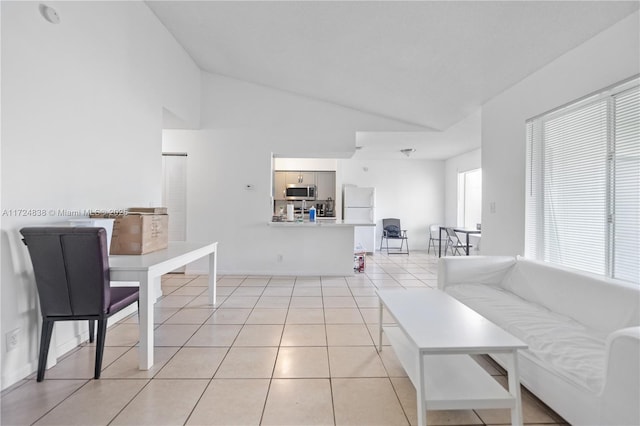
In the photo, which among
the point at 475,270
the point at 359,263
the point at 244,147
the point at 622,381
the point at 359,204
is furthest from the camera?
the point at 359,204

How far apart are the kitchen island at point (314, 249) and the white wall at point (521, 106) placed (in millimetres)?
2069

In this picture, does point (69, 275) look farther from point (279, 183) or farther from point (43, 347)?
point (279, 183)

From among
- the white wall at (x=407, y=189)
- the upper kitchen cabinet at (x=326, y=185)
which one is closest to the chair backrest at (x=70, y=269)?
the upper kitchen cabinet at (x=326, y=185)

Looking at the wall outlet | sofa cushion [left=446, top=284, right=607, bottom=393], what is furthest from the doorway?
the wall outlet

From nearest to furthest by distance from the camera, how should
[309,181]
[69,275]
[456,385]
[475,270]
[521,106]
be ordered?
[456,385], [69,275], [475,270], [521,106], [309,181]

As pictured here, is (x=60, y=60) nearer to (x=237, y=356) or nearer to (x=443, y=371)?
(x=237, y=356)

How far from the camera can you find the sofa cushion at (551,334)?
4.56 ft

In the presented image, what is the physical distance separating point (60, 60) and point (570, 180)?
4245mm

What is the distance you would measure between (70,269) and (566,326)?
3154 millimetres

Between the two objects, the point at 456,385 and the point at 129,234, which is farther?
the point at 129,234

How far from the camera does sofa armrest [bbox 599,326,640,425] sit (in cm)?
110

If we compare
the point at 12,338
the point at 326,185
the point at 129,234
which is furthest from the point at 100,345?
the point at 326,185

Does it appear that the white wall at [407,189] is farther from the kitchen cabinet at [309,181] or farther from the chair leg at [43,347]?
the chair leg at [43,347]

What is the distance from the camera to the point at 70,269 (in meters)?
1.83
